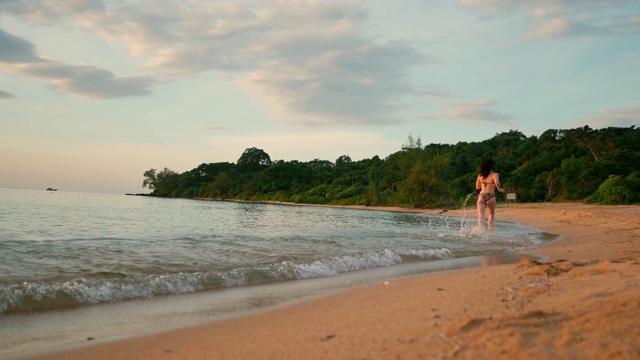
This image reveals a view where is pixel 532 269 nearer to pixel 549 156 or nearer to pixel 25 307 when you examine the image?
pixel 25 307

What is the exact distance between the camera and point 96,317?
4809 mm

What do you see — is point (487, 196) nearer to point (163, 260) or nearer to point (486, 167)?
point (486, 167)

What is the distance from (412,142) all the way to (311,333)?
58.7 meters

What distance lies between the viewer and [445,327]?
3367 millimetres

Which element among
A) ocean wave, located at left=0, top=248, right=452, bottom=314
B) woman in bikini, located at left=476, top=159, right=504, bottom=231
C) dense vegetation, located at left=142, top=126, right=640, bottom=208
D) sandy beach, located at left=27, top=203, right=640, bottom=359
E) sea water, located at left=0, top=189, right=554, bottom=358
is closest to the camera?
sandy beach, located at left=27, top=203, right=640, bottom=359

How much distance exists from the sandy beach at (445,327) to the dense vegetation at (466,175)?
36.3 meters

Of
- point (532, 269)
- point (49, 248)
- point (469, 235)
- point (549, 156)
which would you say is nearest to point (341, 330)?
point (532, 269)

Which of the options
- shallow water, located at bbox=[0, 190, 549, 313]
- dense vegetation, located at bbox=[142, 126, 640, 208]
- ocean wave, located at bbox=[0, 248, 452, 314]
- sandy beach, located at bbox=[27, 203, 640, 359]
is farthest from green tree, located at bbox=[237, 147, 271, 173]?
sandy beach, located at bbox=[27, 203, 640, 359]

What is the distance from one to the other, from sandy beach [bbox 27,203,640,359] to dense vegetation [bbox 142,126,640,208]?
119ft

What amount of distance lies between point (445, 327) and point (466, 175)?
56.8m

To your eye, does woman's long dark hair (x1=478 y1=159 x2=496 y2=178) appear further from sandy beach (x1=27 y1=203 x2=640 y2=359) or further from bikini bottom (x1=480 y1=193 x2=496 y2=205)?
sandy beach (x1=27 y1=203 x2=640 y2=359)

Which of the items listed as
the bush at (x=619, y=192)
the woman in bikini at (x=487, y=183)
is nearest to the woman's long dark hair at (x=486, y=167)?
the woman in bikini at (x=487, y=183)

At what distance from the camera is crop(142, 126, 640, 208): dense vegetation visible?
43.8 meters

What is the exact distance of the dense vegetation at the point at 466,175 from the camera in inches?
1725
